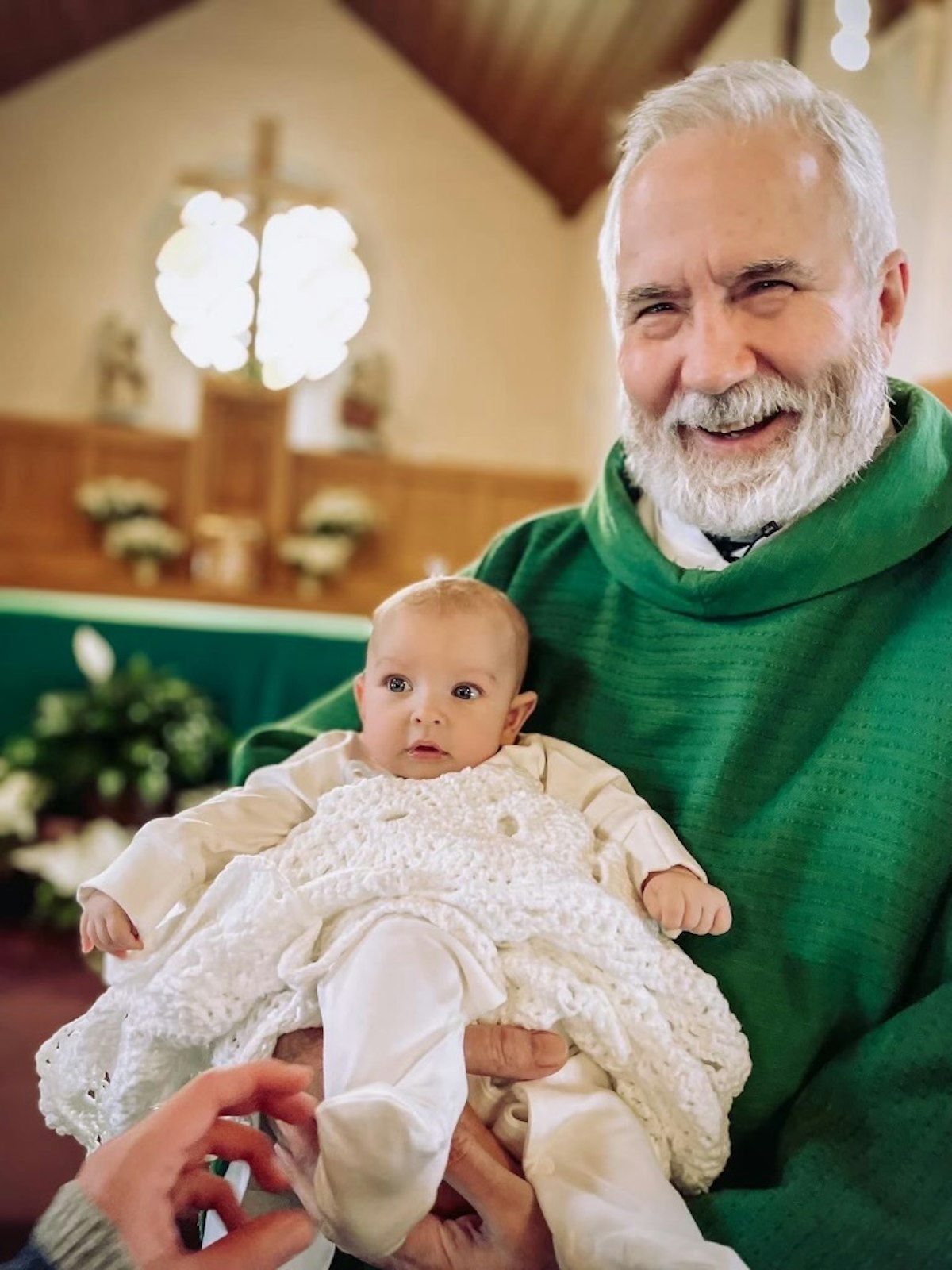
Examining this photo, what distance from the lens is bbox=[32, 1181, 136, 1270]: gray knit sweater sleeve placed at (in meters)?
1.03

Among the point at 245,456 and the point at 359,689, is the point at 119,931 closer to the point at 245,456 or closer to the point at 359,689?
the point at 359,689

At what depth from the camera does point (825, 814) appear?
143 cm

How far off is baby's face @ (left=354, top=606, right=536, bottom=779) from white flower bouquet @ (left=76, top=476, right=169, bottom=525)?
21.2 feet

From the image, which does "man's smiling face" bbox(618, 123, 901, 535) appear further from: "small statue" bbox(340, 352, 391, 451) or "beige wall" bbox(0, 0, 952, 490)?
"small statue" bbox(340, 352, 391, 451)

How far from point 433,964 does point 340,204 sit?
7.95 m

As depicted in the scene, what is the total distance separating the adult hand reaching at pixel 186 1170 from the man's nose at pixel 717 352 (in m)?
0.88

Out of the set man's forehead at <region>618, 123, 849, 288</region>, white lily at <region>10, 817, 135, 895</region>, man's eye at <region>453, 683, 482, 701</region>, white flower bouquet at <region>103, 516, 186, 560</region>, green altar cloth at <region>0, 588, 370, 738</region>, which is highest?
man's forehead at <region>618, 123, 849, 288</region>

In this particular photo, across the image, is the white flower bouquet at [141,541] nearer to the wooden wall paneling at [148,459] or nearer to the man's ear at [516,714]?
the wooden wall paneling at [148,459]

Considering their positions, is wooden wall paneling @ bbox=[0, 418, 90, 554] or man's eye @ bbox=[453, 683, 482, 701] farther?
wooden wall paneling @ bbox=[0, 418, 90, 554]

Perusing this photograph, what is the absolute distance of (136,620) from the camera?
172 inches

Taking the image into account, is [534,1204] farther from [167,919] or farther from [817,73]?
[817,73]

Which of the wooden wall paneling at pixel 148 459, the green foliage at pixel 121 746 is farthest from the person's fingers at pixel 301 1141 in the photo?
the wooden wall paneling at pixel 148 459

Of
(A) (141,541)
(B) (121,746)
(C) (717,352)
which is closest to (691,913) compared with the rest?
(C) (717,352)

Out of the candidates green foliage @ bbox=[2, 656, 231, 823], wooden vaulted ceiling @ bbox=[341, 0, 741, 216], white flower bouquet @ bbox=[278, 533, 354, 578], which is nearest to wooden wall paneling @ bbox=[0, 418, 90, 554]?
white flower bouquet @ bbox=[278, 533, 354, 578]
